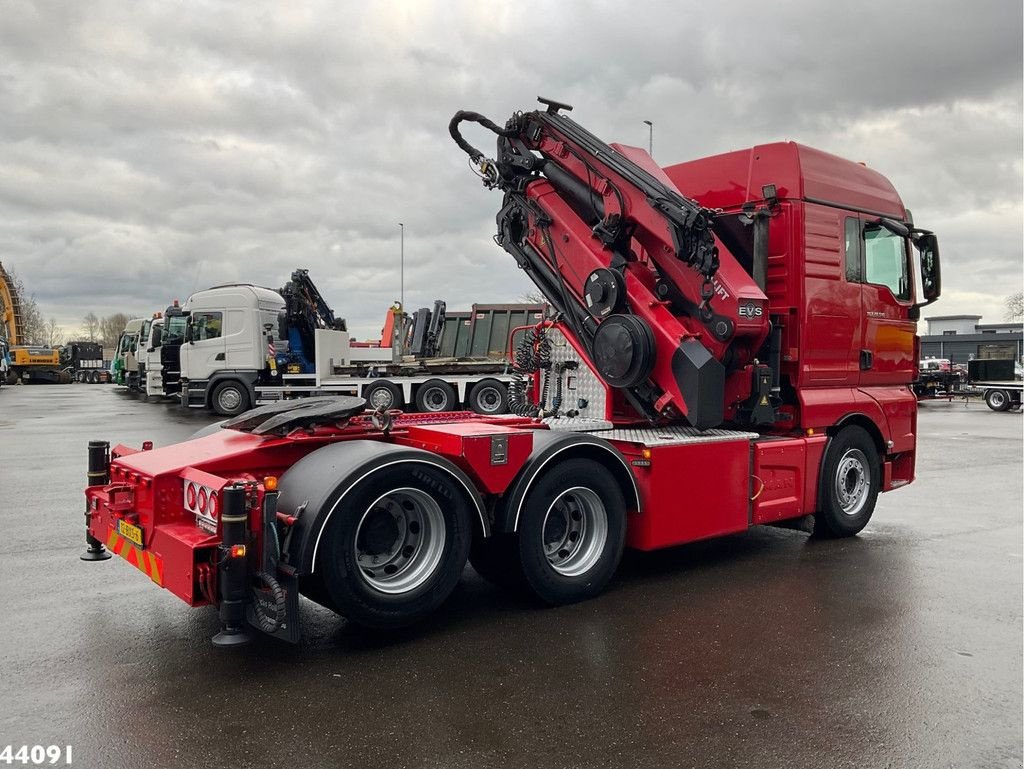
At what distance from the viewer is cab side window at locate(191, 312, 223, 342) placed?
63.8 ft

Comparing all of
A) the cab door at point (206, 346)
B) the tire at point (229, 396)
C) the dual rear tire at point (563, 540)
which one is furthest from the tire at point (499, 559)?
the cab door at point (206, 346)

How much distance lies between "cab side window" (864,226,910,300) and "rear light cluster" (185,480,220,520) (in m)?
5.98

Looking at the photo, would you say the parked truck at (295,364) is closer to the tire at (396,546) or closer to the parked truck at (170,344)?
the parked truck at (170,344)

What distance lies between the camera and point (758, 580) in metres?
5.69

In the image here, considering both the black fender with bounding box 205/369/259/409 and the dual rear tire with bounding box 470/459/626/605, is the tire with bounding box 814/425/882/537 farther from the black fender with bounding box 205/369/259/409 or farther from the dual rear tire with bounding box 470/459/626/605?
the black fender with bounding box 205/369/259/409

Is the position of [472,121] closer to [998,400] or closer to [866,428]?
[866,428]

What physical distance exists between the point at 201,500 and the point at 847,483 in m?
5.79

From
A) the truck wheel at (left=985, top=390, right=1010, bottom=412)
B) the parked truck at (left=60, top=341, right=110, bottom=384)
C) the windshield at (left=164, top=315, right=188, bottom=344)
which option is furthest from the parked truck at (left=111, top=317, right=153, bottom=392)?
the truck wheel at (left=985, top=390, right=1010, bottom=412)

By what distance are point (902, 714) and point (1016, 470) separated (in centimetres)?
1015

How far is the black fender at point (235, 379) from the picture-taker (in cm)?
1919

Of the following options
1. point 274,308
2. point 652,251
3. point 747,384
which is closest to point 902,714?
point 747,384

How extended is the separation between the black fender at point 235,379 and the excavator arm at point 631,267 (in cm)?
1370

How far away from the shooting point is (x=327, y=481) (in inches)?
156

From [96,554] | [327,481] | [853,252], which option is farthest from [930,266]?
[96,554]
